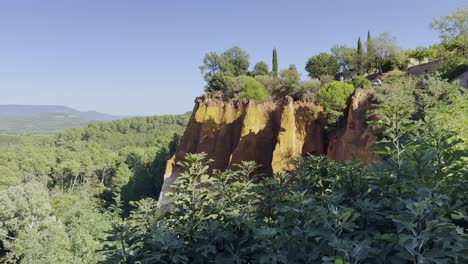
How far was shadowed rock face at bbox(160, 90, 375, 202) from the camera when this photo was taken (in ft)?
47.2

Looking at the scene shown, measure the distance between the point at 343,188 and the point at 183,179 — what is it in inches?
63.2

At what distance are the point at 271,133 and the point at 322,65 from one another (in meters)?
12.3

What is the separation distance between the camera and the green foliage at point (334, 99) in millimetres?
15539

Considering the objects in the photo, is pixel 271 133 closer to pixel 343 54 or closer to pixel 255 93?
pixel 255 93

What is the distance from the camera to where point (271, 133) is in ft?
58.8

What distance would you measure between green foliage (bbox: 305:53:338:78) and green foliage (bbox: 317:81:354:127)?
37.9 feet

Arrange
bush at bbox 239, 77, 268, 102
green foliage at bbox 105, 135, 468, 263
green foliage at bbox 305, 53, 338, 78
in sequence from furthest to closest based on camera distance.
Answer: green foliage at bbox 305, 53, 338, 78, bush at bbox 239, 77, 268, 102, green foliage at bbox 105, 135, 468, 263

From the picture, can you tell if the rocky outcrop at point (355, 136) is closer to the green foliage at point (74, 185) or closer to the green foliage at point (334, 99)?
the green foliage at point (334, 99)

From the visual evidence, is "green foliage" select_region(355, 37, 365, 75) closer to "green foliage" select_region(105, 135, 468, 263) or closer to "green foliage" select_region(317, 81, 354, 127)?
"green foliage" select_region(317, 81, 354, 127)

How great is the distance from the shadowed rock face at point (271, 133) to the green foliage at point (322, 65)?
10037mm

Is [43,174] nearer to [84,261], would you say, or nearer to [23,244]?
[23,244]

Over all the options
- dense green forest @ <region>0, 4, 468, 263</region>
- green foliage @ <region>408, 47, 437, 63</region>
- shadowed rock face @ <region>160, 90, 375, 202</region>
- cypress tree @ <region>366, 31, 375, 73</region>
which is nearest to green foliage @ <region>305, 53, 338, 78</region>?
cypress tree @ <region>366, 31, 375, 73</region>

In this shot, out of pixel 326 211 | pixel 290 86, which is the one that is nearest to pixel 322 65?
pixel 290 86

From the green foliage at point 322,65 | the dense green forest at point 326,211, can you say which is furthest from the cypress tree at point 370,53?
the dense green forest at point 326,211
